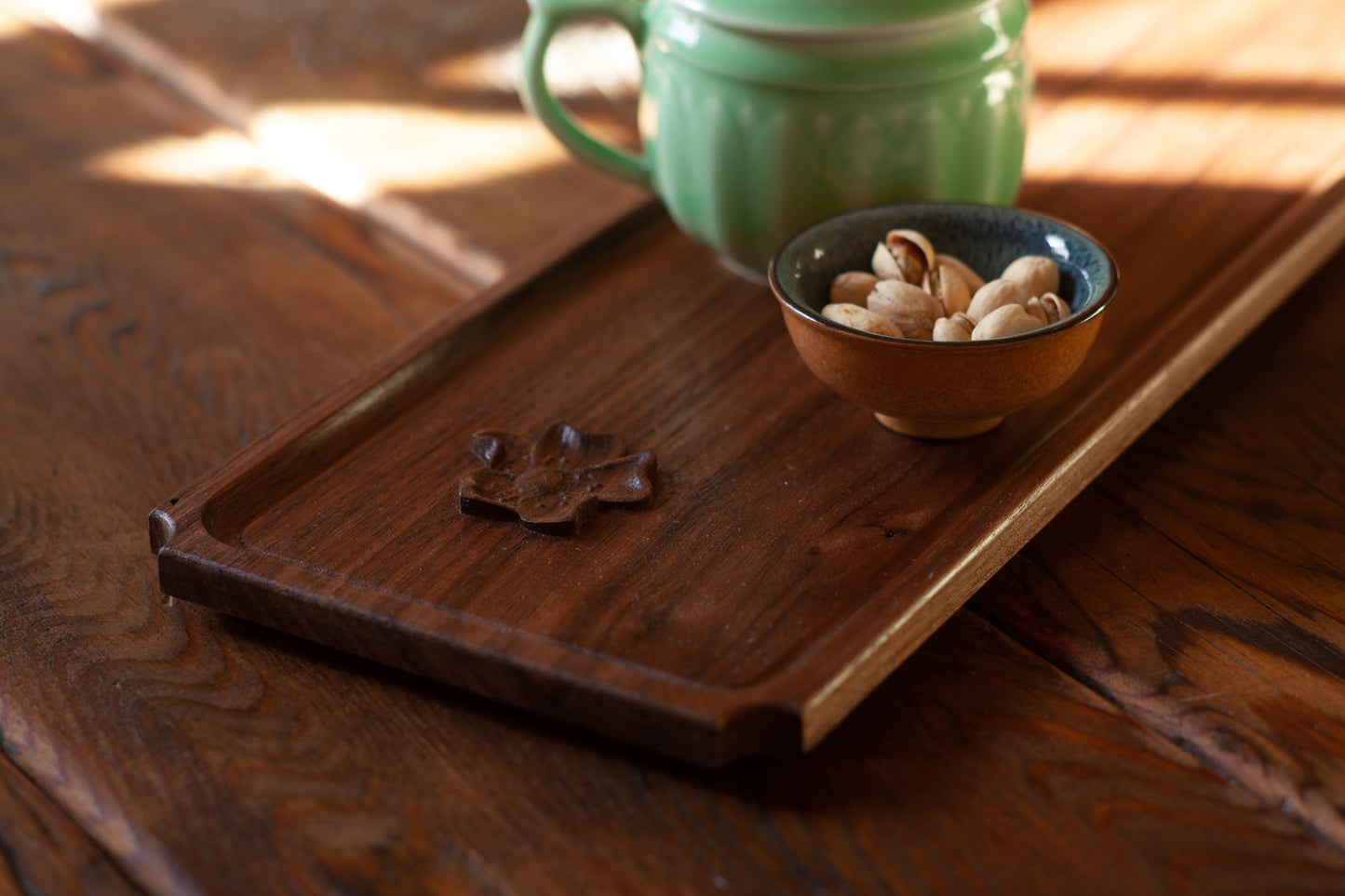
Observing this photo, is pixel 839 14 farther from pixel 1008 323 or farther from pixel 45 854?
pixel 45 854

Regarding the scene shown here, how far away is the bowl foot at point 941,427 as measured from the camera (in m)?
0.54

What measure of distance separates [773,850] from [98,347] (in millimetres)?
470

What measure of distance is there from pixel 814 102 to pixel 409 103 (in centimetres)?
41

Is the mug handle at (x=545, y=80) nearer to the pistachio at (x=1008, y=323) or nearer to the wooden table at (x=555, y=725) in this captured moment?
the wooden table at (x=555, y=725)

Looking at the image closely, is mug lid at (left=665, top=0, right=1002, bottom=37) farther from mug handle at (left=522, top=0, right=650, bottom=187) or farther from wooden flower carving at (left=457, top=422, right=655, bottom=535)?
wooden flower carving at (left=457, top=422, right=655, bottom=535)

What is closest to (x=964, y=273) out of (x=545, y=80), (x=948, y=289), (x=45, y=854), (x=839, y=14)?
(x=948, y=289)

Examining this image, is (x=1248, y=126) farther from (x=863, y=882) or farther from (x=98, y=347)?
(x=98, y=347)

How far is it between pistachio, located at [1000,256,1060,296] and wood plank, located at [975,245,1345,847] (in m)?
0.09

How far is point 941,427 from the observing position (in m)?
0.54

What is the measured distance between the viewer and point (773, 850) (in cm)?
41

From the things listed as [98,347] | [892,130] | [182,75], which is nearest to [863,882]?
[892,130]

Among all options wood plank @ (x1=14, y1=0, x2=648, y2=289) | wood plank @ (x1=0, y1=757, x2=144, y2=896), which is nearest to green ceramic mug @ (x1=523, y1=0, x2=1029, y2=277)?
wood plank @ (x1=14, y1=0, x2=648, y2=289)

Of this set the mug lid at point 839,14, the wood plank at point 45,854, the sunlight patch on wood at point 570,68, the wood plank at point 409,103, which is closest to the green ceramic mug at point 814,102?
the mug lid at point 839,14

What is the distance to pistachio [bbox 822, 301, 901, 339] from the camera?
1.68 feet
